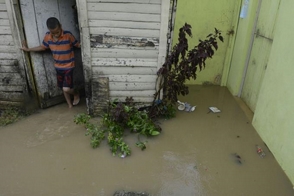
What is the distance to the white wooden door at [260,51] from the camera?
3.63 m

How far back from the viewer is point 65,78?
379 cm

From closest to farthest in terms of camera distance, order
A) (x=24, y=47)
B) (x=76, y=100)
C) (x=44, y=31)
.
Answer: (x=24, y=47) < (x=44, y=31) < (x=76, y=100)

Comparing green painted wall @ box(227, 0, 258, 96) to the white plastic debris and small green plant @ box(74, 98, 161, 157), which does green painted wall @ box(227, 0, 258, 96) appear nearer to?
the white plastic debris

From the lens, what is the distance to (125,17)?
313 cm

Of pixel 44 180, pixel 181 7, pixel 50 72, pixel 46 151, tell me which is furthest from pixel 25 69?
pixel 181 7

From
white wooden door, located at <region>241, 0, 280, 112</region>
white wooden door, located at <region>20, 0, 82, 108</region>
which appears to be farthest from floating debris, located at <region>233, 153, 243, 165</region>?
white wooden door, located at <region>20, 0, 82, 108</region>

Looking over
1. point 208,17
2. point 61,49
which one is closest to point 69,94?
point 61,49

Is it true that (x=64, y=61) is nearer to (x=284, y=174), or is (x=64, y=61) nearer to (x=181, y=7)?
(x=181, y=7)

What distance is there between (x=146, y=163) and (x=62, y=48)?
2044 mm

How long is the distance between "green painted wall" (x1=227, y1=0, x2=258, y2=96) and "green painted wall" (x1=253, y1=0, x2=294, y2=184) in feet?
3.72

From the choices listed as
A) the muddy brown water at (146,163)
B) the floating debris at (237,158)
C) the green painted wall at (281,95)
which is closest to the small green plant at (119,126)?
the muddy brown water at (146,163)

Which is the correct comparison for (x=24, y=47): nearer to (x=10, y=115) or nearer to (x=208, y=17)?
(x=10, y=115)

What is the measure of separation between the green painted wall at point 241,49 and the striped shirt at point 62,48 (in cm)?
285

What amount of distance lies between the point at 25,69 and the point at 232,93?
3.66m
